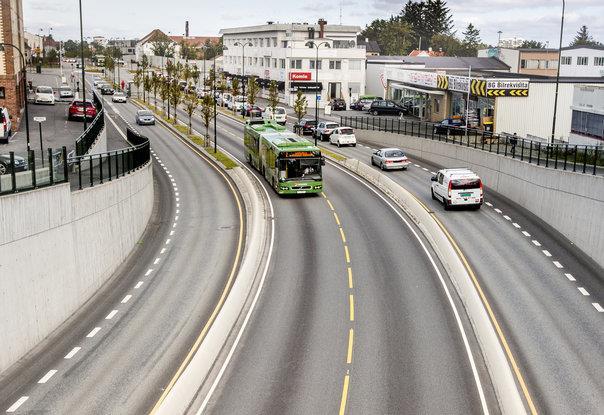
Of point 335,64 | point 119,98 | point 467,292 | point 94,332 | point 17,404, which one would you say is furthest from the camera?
point 335,64

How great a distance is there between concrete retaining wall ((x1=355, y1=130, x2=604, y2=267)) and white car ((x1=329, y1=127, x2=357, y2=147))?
14.2m

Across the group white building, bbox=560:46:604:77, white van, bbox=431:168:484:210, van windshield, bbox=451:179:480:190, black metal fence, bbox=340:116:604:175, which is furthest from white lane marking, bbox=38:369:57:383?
white building, bbox=560:46:604:77

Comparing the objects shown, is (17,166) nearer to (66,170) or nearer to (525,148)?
(66,170)

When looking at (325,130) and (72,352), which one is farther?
(325,130)

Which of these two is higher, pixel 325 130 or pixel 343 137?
pixel 325 130

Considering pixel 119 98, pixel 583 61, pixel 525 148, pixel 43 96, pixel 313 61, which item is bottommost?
pixel 525 148

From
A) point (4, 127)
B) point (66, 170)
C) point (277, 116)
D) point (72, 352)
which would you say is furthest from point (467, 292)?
point (277, 116)

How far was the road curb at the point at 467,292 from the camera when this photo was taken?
18.0 meters

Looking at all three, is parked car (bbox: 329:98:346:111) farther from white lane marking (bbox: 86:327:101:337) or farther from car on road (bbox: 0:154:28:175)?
white lane marking (bbox: 86:327:101:337)

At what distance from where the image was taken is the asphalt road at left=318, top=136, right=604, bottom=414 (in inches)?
779

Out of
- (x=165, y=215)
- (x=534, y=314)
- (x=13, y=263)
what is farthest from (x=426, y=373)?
(x=165, y=215)

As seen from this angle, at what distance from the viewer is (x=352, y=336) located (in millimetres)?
22547

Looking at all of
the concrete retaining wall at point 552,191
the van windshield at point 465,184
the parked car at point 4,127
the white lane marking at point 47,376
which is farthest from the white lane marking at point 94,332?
the parked car at point 4,127

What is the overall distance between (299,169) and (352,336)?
20.4 metres
